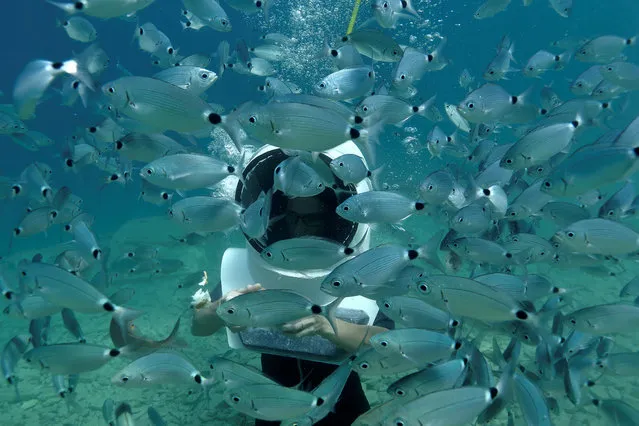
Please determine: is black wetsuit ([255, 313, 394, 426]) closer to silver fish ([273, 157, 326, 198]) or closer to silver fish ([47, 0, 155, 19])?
silver fish ([273, 157, 326, 198])

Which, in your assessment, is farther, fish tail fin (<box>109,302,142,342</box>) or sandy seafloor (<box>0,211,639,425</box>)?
sandy seafloor (<box>0,211,639,425</box>)

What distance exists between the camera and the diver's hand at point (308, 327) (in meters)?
2.77

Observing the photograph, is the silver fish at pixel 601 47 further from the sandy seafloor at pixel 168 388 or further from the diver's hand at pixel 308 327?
the diver's hand at pixel 308 327

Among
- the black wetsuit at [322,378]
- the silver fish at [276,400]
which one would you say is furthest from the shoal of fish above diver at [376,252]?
the black wetsuit at [322,378]

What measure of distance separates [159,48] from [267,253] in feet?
12.8

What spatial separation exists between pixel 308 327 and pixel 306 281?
597 mm

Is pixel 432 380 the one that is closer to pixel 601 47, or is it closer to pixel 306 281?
pixel 306 281

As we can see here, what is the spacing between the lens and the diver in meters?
3.00

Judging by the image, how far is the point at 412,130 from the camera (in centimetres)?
3247

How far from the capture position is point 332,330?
3010 millimetres

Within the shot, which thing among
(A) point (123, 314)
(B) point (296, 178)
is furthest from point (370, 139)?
(A) point (123, 314)

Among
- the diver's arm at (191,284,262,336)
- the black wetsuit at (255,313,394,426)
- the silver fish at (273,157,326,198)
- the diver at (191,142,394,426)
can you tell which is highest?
the silver fish at (273,157,326,198)

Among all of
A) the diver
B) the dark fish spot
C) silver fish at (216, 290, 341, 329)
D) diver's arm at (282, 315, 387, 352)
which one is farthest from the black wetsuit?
the dark fish spot

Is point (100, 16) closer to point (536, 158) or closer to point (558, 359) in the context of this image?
point (536, 158)
